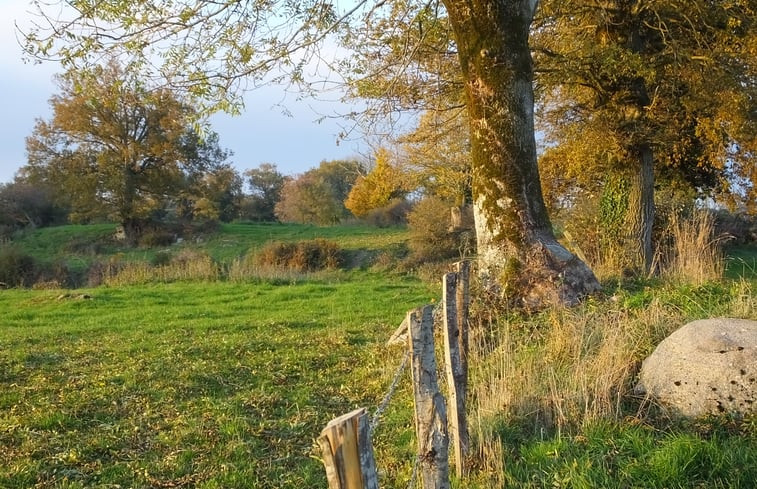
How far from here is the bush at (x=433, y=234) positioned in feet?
86.8

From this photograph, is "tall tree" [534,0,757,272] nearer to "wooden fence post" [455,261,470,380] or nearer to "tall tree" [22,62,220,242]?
"wooden fence post" [455,261,470,380]

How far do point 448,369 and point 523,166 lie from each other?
4.96 meters

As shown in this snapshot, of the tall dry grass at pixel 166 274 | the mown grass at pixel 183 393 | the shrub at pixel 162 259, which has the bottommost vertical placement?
the mown grass at pixel 183 393

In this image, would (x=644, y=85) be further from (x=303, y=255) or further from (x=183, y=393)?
(x=303, y=255)

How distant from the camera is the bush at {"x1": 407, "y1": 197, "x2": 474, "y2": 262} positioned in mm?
26453

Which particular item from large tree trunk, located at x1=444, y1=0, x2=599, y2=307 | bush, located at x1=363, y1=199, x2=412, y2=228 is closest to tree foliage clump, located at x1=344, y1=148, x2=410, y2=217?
bush, located at x1=363, y1=199, x2=412, y2=228

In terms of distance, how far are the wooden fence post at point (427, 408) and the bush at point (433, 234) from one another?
22621mm

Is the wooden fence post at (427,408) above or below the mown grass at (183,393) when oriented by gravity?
above

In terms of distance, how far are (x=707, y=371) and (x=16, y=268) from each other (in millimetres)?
25890

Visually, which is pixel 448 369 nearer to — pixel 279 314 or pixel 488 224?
pixel 488 224

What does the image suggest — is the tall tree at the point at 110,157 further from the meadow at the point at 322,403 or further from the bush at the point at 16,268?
the meadow at the point at 322,403

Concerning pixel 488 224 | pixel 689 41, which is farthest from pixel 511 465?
pixel 689 41

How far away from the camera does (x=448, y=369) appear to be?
12.8ft

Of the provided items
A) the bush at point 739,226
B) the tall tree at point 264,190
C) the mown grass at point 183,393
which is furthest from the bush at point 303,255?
the tall tree at point 264,190
